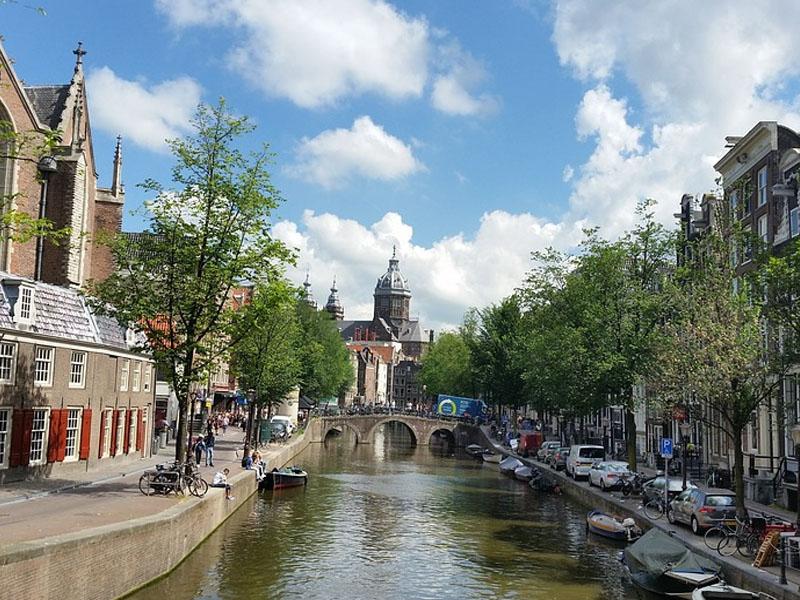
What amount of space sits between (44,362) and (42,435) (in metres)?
2.69

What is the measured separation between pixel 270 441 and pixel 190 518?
39.6 meters

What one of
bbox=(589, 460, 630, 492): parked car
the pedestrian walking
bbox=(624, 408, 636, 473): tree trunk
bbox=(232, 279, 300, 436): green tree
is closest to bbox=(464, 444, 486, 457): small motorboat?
bbox=(232, 279, 300, 436): green tree

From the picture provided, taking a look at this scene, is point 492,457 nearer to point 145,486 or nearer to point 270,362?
point 270,362

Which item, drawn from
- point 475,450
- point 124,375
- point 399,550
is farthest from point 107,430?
point 475,450

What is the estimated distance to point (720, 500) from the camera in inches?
1047

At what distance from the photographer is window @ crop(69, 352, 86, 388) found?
31578mm

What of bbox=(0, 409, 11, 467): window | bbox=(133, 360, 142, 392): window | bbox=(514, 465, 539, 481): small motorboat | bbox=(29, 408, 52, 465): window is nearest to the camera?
bbox=(0, 409, 11, 467): window

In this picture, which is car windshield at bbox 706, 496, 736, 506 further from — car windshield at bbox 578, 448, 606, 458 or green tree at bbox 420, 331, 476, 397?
green tree at bbox 420, 331, 476, 397

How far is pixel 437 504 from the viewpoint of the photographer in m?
40.7

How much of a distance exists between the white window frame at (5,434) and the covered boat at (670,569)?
67.6 ft

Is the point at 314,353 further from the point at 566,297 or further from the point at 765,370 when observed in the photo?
the point at 765,370

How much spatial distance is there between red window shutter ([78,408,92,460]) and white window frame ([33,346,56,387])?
9.06 ft

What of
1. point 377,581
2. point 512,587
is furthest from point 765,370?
point 377,581

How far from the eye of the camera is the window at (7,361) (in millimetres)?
27250
